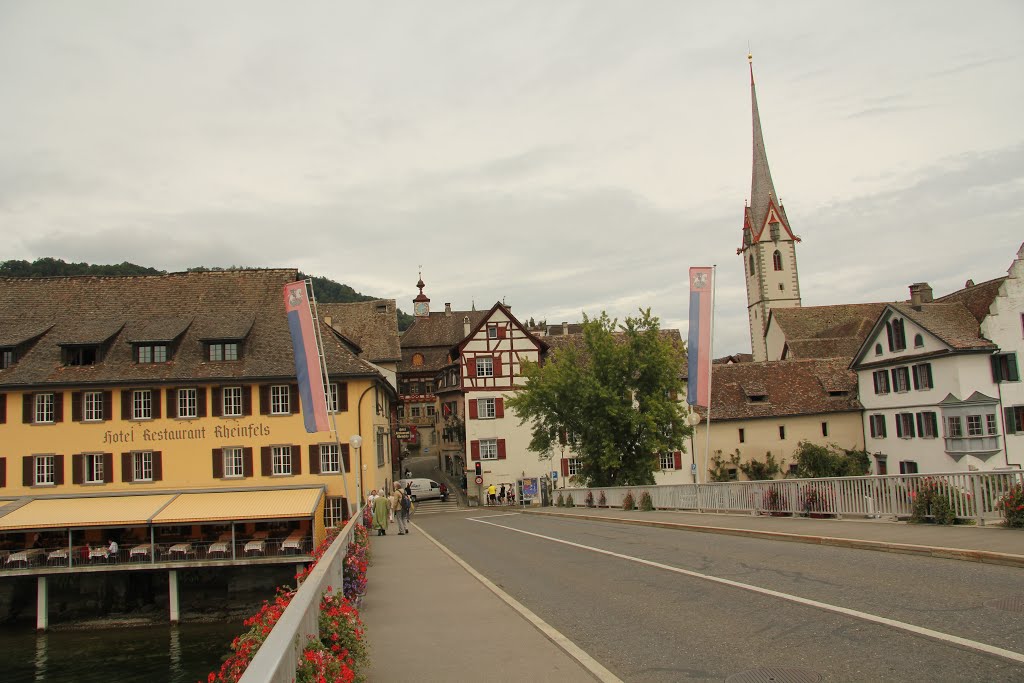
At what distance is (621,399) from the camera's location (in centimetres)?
4512

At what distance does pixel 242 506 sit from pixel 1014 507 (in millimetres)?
29761

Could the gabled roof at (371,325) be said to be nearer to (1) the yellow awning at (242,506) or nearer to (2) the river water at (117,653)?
(1) the yellow awning at (242,506)

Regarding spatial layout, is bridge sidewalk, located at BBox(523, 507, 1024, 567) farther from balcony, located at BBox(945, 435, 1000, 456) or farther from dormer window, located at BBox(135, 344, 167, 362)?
dormer window, located at BBox(135, 344, 167, 362)

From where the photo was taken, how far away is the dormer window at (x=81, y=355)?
39969 millimetres

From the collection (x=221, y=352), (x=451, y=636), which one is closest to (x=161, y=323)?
(x=221, y=352)

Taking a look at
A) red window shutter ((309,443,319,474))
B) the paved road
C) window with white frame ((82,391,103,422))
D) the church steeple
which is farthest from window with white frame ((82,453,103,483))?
the church steeple

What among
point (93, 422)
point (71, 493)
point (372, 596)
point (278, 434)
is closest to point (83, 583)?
point (71, 493)

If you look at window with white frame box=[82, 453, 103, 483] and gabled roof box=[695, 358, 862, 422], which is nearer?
window with white frame box=[82, 453, 103, 483]

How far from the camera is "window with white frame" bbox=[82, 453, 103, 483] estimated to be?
1512 inches

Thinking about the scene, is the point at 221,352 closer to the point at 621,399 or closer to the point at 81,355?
the point at 81,355

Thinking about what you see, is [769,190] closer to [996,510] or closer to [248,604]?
[248,604]

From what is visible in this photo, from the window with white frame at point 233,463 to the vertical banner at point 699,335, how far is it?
21390 mm

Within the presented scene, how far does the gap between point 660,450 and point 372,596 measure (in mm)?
33575

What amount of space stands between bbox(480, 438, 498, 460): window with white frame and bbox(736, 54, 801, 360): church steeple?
45.5m
